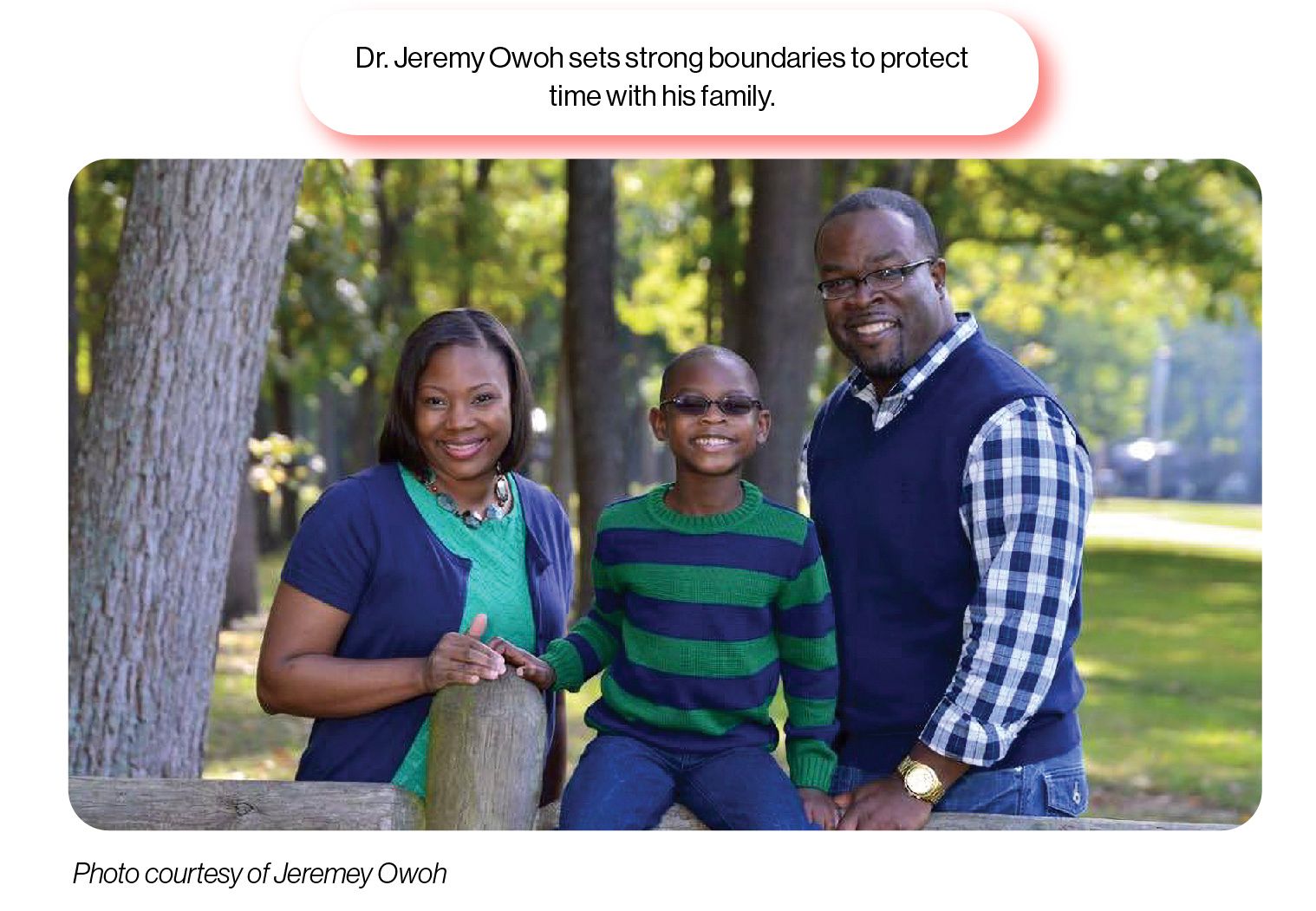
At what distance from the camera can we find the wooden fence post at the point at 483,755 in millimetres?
3342

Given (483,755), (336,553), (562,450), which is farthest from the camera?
(562,450)

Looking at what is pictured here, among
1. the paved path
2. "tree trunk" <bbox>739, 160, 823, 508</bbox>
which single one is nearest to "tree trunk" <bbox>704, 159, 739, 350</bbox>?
"tree trunk" <bbox>739, 160, 823, 508</bbox>

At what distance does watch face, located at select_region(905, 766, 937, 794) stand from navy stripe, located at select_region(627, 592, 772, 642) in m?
0.48

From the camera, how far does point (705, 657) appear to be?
11.7ft

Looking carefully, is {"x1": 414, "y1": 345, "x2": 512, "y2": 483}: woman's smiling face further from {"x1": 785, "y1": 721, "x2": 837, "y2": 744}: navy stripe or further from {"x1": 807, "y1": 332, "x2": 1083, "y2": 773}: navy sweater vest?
{"x1": 785, "y1": 721, "x2": 837, "y2": 744}: navy stripe

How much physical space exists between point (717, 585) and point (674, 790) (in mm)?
501

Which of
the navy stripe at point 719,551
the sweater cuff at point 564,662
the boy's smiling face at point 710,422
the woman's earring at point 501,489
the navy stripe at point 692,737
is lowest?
the navy stripe at point 692,737

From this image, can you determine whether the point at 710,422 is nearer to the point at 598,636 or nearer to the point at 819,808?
the point at 598,636

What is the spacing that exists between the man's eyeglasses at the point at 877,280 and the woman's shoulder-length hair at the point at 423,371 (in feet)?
2.54

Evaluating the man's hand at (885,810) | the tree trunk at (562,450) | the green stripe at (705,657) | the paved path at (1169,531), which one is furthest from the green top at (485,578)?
the paved path at (1169,531)

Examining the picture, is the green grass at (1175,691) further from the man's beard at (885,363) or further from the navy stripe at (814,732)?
the man's beard at (885,363)

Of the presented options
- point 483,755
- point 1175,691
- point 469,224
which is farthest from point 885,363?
point 469,224

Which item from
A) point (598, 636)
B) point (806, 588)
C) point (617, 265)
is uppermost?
point (617, 265)

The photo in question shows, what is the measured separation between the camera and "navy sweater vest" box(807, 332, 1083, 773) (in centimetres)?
357
